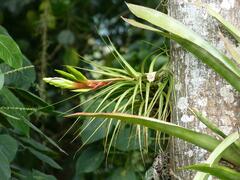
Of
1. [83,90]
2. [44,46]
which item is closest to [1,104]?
[83,90]

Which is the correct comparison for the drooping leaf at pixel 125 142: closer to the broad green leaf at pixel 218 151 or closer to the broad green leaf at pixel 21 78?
the broad green leaf at pixel 21 78

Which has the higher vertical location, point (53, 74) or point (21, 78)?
point (53, 74)

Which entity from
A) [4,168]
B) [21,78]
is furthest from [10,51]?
[21,78]

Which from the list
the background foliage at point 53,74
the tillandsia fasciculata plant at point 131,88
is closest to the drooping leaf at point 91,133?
the background foliage at point 53,74

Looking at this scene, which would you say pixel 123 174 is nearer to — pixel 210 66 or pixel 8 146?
pixel 8 146

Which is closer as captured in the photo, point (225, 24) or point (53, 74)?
point (225, 24)

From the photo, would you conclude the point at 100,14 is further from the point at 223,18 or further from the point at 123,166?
the point at 223,18

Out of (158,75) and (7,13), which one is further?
(7,13)

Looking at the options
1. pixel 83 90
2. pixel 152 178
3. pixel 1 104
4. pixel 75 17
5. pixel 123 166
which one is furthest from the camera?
pixel 75 17

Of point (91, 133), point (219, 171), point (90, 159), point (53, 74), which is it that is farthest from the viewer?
point (53, 74)
